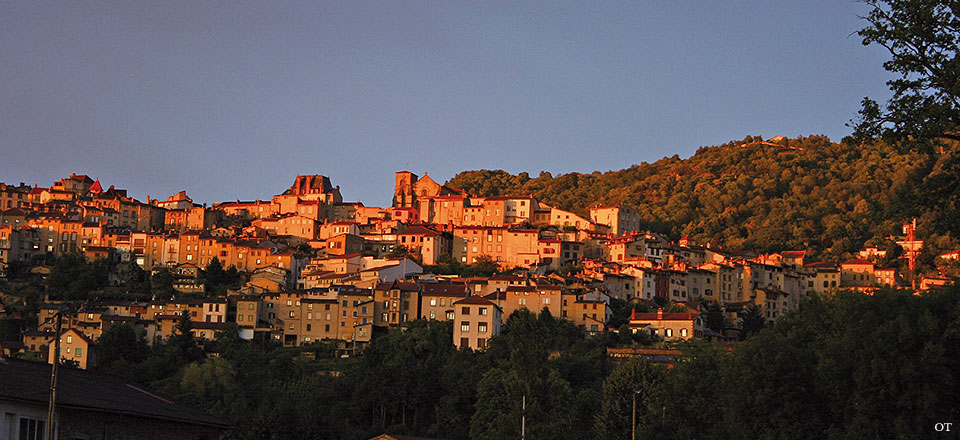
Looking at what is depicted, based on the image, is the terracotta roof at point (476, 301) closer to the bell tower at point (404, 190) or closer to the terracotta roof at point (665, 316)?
the terracotta roof at point (665, 316)

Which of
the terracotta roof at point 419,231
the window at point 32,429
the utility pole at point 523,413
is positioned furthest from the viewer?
the terracotta roof at point 419,231

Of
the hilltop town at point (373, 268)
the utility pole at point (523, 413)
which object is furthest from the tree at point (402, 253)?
the utility pole at point (523, 413)

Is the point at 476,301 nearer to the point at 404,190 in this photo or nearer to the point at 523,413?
the point at 523,413

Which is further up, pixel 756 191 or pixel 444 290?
pixel 756 191

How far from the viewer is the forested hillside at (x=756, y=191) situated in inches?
4360

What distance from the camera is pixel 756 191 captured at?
12838 centimetres

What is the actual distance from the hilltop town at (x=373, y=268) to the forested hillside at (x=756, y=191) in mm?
11119

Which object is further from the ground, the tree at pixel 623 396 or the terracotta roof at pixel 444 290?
the terracotta roof at pixel 444 290

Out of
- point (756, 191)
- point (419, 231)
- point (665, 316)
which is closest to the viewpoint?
point (665, 316)

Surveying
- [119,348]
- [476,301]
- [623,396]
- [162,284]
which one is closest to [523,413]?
[623,396]

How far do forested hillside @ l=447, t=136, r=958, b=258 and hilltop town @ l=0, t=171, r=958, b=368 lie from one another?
36.5 feet

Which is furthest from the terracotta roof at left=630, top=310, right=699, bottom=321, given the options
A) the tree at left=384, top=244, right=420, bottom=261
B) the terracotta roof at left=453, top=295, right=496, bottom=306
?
the tree at left=384, top=244, right=420, bottom=261

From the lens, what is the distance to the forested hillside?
363 ft

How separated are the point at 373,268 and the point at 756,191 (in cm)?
6003
